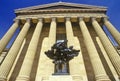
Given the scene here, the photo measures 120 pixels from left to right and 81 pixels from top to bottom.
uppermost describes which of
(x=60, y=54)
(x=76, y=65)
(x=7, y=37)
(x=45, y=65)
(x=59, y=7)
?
(x=59, y=7)

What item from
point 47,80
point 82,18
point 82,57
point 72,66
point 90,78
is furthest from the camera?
point 82,18

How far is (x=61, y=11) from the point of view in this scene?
110 feet

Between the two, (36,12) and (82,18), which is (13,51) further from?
(82,18)

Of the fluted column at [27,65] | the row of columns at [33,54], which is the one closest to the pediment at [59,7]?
the row of columns at [33,54]

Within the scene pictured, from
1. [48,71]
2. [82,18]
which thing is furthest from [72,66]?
[82,18]

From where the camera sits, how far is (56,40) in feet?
106

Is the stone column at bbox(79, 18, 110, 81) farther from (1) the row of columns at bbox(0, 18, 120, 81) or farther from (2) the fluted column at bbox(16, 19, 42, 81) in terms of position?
(2) the fluted column at bbox(16, 19, 42, 81)

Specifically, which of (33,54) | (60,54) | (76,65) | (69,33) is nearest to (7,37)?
(33,54)

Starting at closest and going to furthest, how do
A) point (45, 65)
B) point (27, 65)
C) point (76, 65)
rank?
point (27, 65), point (76, 65), point (45, 65)

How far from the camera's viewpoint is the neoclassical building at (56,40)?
21875 millimetres

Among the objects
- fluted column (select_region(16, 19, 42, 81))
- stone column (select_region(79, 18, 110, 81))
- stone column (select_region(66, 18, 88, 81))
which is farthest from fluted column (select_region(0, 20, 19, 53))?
stone column (select_region(79, 18, 110, 81))

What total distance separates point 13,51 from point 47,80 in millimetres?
10763

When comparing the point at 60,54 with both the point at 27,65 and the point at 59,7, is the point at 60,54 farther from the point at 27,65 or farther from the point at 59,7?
the point at 59,7

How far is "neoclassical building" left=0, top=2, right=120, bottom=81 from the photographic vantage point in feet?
71.8
